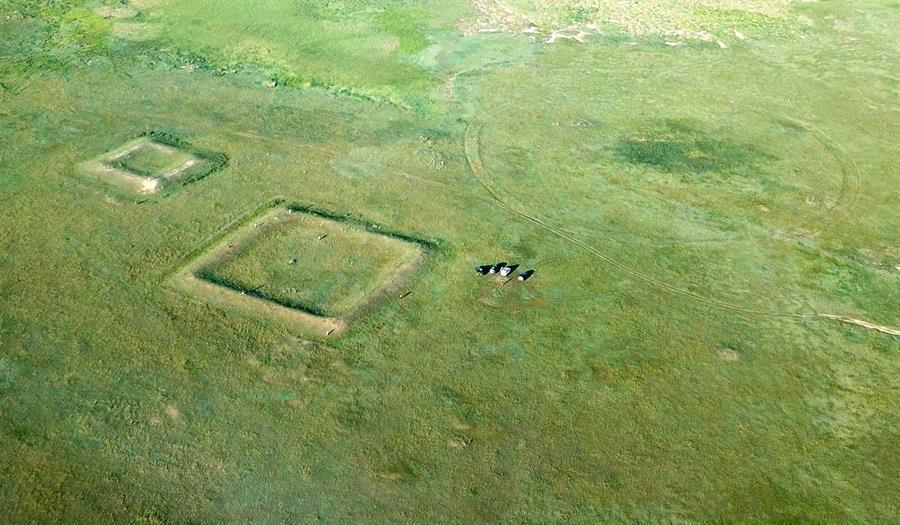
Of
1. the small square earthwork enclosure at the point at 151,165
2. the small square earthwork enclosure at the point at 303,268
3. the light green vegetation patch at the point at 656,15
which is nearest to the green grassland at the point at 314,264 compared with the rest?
the small square earthwork enclosure at the point at 303,268

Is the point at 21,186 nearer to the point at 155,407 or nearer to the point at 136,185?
the point at 136,185

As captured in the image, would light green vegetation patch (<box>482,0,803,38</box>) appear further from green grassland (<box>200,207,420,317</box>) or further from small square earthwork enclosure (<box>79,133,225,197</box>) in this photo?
green grassland (<box>200,207,420,317</box>)

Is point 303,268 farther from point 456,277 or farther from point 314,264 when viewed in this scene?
point 456,277

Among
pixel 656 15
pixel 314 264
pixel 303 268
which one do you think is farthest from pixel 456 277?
pixel 656 15

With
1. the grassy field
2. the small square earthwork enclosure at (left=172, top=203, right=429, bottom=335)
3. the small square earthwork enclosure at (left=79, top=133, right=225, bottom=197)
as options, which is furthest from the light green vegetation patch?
the small square earthwork enclosure at (left=172, top=203, right=429, bottom=335)

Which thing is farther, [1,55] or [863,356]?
[1,55]

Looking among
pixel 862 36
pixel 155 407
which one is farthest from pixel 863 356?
pixel 862 36
